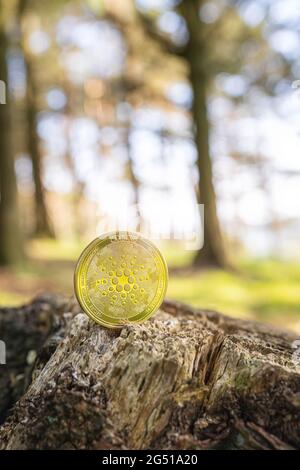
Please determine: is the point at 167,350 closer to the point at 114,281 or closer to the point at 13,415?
the point at 114,281

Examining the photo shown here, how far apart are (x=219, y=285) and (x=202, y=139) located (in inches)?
146

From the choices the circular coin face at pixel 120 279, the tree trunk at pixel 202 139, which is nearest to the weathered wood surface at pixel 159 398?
the circular coin face at pixel 120 279

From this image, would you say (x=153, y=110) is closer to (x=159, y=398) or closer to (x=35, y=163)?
(x=35, y=163)

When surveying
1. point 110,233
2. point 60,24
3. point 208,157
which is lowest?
point 110,233

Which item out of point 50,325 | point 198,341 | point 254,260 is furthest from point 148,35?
point 198,341

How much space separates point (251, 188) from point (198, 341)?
64.3 ft

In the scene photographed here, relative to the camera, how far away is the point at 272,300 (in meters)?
7.89

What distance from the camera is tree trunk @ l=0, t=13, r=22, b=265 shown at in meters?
9.12

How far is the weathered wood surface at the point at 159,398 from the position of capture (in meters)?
1.88

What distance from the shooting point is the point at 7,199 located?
923cm

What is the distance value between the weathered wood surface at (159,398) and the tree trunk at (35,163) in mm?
12854

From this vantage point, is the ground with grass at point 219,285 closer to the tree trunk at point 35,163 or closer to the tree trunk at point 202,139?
the tree trunk at point 202,139
